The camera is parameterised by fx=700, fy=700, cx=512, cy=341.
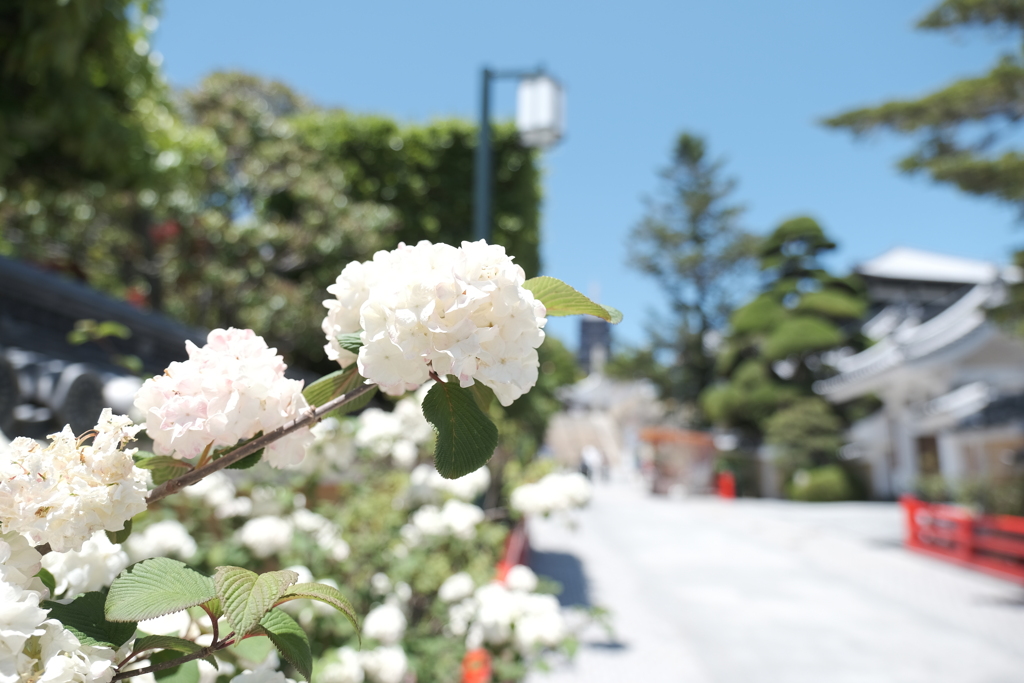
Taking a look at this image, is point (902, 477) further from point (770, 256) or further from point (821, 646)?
point (821, 646)

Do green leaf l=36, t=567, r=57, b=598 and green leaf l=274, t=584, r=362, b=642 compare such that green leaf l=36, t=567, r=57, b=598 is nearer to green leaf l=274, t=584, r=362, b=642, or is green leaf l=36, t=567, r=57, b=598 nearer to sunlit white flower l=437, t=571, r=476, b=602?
green leaf l=274, t=584, r=362, b=642

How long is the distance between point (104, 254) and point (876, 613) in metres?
9.82

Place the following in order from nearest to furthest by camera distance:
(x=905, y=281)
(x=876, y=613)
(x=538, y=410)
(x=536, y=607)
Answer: (x=536, y=607)
(x=876, y=613)
(x=538, y=410)
(x=905, y=281)

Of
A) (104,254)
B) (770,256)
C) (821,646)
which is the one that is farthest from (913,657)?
(770,256)

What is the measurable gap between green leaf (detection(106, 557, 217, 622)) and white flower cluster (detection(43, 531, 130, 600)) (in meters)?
0.25

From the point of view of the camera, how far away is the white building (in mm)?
13086

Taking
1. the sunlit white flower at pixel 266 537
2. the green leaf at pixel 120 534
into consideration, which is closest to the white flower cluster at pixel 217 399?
the green leaf at pixel 120 534

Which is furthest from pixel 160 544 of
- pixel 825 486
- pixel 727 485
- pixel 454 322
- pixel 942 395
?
pixel 727 485

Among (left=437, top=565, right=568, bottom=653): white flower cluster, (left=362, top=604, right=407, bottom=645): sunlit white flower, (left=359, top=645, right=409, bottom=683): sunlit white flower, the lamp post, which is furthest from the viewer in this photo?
the lamp post

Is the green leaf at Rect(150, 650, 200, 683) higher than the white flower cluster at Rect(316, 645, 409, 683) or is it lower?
higher

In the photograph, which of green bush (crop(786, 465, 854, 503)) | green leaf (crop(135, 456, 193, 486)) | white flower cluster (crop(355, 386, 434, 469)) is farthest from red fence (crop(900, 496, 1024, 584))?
green leaf (crop(135, 456, 193, 486))

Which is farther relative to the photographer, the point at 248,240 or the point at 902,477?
the point at 902,477

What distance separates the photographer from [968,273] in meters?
30.0

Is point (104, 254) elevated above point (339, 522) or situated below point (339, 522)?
above
